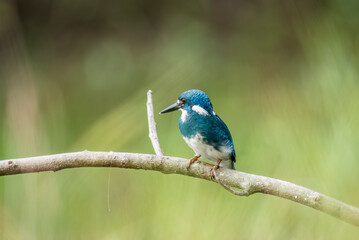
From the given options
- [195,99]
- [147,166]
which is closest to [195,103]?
[195,99]

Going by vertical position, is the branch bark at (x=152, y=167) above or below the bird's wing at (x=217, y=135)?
below

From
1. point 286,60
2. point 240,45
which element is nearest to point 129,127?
point 286,60

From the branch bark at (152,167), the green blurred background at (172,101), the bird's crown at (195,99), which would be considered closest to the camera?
the green blurred background at (172,101)

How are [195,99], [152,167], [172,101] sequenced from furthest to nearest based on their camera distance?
[172,101]
[195,99]
[152,167]

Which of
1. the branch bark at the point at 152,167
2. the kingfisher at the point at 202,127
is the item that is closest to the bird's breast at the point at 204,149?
the kingfisher at the point at 202,127

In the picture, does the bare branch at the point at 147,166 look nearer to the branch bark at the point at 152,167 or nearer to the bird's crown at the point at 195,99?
the branch bark at the point at 152,167

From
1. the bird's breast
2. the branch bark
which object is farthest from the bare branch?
the bird's breast

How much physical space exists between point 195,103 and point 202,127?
0.21 ft

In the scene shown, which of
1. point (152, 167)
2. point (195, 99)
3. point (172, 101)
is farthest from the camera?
point (172, 101)

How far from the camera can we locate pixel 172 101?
7.57 feet

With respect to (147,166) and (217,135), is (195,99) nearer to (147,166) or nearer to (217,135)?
(217,135)

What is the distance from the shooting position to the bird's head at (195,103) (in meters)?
1.20

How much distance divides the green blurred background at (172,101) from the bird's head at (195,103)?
6 centimetres

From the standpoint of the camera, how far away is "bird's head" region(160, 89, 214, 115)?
1.20 meters
